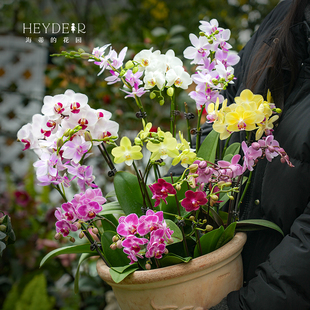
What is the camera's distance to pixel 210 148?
70 cm

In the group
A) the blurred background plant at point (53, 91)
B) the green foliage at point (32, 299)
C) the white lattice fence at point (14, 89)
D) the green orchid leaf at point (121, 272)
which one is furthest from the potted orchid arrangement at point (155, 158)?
the white lattice fence at point (14, 89)

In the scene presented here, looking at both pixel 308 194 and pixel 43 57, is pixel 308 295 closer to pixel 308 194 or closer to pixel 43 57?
pixel 308 194

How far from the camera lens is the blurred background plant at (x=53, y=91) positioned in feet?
5.06

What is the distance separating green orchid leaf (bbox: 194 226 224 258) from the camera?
618mm

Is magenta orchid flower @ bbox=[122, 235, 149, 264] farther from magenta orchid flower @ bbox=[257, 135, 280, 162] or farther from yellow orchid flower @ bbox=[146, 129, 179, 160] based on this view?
magenta orchid flower @ bbox=[257, 135, 280, 162]

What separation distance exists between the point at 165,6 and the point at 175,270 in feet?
6.87

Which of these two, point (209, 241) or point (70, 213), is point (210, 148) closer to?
point (209, 241)

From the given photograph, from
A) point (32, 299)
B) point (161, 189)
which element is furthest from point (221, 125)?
point (32, 299)

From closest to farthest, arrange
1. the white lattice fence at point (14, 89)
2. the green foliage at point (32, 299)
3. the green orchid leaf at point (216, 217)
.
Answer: the green orchid leaf at point (216, 217), the green foliage at point (32, 299), the white lattice fence at point (14, 89)

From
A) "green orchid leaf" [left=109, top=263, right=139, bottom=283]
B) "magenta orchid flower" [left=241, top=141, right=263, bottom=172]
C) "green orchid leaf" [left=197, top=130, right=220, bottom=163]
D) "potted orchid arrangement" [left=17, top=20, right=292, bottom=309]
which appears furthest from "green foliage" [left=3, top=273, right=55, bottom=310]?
"magenta orchid flower" [left=241, top=141, right=263, bottom=172]

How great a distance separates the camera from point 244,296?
2.05 feet

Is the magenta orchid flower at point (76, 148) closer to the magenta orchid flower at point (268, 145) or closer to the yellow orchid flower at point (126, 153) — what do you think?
the yellow orchid flower at point (126, 153)

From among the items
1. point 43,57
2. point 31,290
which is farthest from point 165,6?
point 31,290

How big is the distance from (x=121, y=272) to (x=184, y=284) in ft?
0.38
